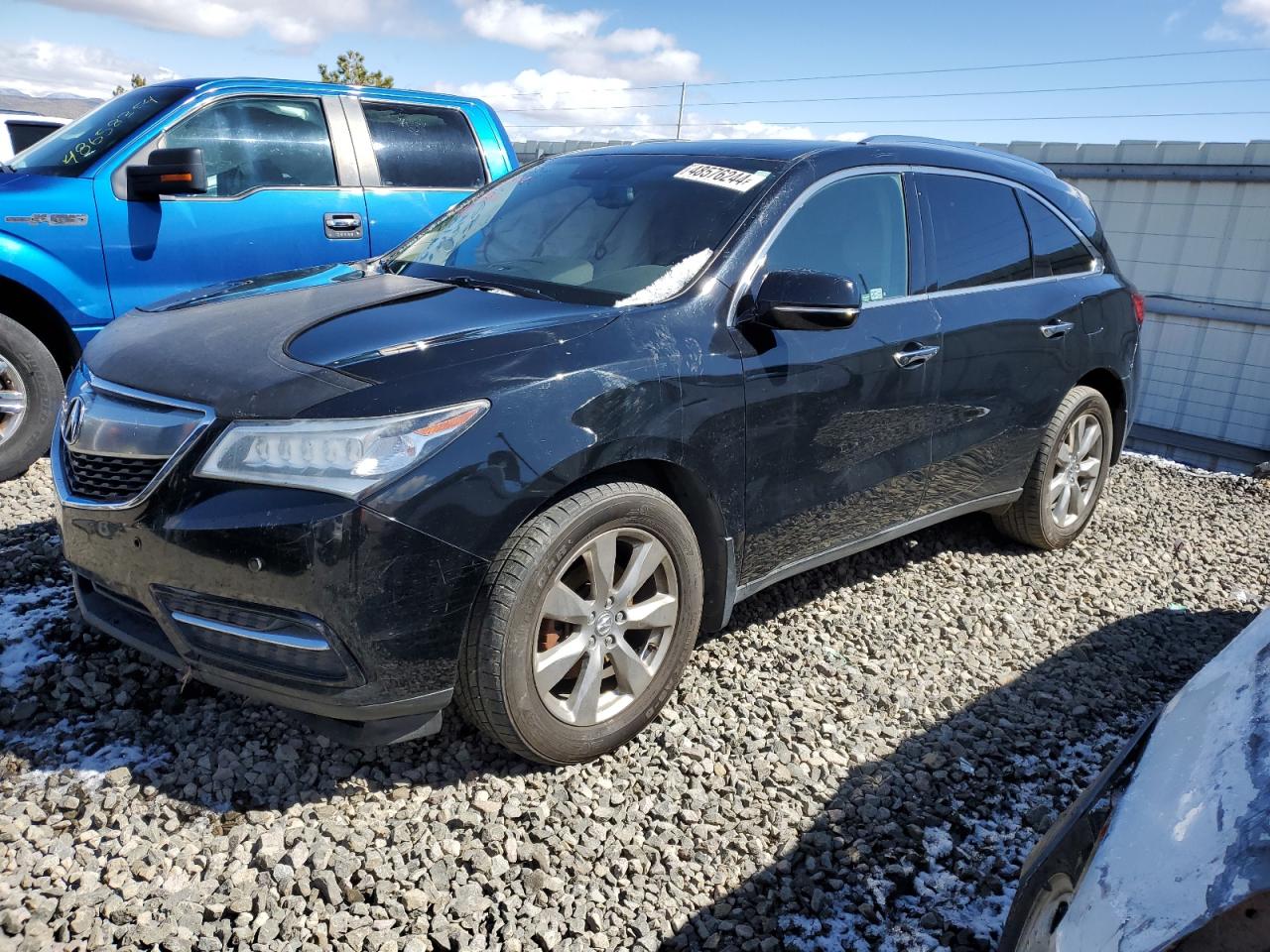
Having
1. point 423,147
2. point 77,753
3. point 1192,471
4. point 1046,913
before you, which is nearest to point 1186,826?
point 1046,913

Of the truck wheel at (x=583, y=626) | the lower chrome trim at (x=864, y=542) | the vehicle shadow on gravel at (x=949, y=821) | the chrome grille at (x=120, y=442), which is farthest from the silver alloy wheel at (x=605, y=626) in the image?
the chrome grille at (x=120, y=442)

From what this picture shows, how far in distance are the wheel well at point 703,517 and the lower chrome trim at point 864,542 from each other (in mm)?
104

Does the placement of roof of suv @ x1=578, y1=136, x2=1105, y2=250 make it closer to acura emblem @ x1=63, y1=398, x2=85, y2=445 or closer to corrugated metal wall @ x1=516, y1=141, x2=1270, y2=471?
acura emblem @ x1=63, y1=398, x2=85, y2=445

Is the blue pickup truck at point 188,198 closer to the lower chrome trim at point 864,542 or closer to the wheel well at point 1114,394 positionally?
the lower chrome trim at point 864,542

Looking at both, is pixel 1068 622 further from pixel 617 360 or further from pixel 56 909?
pixel 56 909

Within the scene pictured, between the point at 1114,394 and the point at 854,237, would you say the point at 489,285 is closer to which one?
the point at 854,237

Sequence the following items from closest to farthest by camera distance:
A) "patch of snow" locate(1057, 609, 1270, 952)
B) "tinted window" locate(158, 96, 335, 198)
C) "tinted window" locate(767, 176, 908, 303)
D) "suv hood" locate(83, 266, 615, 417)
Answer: "patch of snow" locate(1057, 609, 1270, 952)
"suv hood" locate(83, 266, 615, 417)
"tinted window" locate(767, 176, 908, 303)
"tinted window" locate(158, 96, 335, 198)

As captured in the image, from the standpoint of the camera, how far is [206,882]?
2291 mm

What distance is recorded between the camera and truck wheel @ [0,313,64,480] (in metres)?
4.58

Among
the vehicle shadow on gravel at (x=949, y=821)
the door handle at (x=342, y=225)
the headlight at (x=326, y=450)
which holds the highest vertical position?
the door handle at (x=342, y=225)

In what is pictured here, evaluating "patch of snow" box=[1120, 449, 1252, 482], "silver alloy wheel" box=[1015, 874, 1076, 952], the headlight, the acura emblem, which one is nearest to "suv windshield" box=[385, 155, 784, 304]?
the headlight

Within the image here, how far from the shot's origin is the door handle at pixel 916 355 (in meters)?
3.49

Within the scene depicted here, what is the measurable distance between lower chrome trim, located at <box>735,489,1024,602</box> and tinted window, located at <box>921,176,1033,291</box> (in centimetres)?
94

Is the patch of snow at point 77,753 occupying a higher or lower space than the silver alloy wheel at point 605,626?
lower
